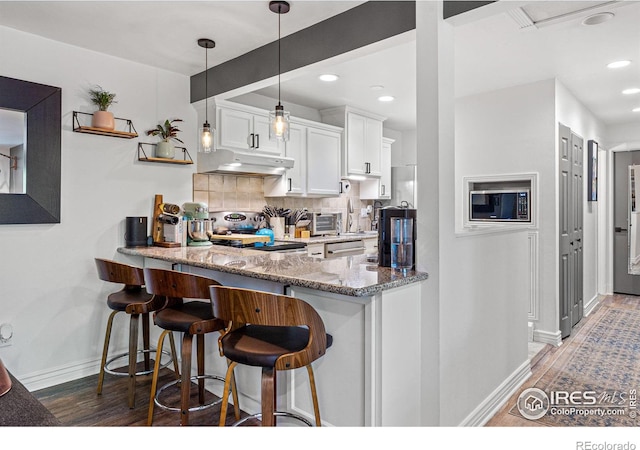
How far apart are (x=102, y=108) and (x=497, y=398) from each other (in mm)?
3307

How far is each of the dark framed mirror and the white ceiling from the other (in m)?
0.40

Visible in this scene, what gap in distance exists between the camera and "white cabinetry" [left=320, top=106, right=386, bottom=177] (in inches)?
191

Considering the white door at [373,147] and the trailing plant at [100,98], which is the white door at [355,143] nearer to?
the white door at [373,147]

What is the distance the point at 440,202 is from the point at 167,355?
2368 millimetres

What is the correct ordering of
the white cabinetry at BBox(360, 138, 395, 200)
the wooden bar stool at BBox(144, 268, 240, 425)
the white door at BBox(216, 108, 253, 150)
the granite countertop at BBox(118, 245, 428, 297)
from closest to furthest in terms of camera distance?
the granite countertop at BBox(118, 245, 428, 297)
the wooden bar stool at BBox(144, 268, 240, 425)
the white door at BBox(216, 108, 253, 150)
the white cabinetry at BBox(360, 138, 395, 200)

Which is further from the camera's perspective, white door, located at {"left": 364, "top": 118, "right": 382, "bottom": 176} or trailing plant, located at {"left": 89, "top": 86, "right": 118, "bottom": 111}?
white door, located at {"left": 364, "top": 118, "right": 382, "bottom": 176}

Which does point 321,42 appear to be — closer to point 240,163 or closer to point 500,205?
point 240,163

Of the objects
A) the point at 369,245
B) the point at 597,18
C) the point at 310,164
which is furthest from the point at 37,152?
the point at 597,18

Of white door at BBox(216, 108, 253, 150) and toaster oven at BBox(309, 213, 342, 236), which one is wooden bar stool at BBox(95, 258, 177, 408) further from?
toaster oven at BBox(309, 213, 342, 236)

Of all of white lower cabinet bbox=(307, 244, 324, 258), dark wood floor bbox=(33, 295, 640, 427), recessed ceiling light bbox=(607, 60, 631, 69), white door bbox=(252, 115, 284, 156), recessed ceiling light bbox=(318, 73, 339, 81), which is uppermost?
recessed ceiling light bbox=(318, 73, 339, 81)

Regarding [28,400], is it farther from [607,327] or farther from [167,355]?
[607,327]

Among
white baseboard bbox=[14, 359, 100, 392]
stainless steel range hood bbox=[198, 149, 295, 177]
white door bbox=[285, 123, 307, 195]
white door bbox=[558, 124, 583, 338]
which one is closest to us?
white baseboard bbox=[14, 359, 100, 392]

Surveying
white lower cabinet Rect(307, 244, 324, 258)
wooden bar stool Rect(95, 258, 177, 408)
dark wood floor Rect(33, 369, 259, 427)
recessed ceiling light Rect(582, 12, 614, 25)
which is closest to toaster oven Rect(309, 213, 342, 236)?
white lower cabinet Rect(307, 244, 324, 258)
